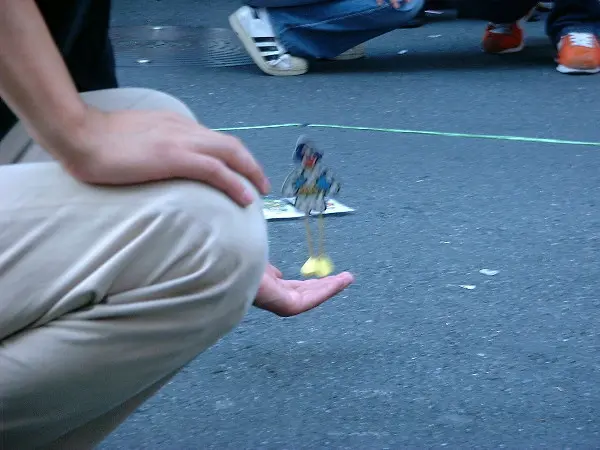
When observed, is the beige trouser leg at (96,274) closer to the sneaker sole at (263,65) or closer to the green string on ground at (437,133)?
the green string on ground at (437,133)

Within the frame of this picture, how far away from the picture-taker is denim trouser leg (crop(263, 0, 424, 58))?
9.07 ft

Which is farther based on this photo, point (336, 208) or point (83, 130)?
point (336, 208)

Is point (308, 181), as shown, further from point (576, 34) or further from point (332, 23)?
point (576, 34)

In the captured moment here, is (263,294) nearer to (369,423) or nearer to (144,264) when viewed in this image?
(369,423)

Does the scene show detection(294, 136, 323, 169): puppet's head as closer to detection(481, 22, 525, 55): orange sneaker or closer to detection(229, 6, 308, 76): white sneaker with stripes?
detection(229, 6, 308, 76): white sneaker with stripes

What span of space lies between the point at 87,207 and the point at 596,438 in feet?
1.99

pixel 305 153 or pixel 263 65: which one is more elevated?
pixel 305 153

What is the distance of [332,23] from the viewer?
9.15 ft

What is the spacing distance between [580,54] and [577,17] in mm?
191

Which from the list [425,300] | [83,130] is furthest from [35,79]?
[425,300]

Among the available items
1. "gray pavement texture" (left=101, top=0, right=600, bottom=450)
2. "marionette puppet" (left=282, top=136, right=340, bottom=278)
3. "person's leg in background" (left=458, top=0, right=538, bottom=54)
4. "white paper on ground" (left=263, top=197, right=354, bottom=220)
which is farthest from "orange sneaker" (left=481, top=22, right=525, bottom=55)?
"marionette puppet" (left=282, top=136, right=340, bottom=278)

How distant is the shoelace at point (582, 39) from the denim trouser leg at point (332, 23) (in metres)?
0.45

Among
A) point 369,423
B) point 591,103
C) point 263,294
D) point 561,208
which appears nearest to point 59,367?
point 263,294

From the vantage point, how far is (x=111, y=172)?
629mm
